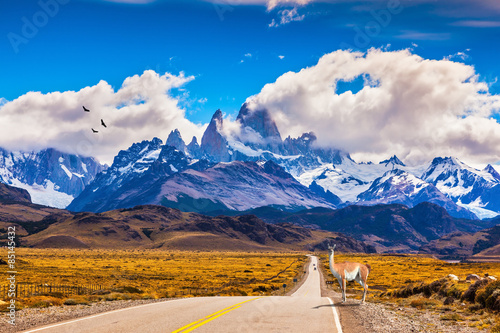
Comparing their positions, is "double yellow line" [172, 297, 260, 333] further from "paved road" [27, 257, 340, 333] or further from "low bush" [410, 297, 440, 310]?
"low bush" [410, 297, 440, 310]

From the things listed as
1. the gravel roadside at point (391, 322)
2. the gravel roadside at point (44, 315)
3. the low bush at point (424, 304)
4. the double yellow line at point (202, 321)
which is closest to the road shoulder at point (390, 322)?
the gravel roadside at point (391, 322)

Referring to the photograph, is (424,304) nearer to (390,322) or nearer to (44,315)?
(390,322)

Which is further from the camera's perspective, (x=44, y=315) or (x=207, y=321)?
(x=44, y=315)

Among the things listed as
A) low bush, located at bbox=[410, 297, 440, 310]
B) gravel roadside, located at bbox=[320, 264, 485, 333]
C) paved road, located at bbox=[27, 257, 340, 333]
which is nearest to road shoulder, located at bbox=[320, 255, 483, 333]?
gravel roadside, located at bbox=[320, 264, 485, 333]

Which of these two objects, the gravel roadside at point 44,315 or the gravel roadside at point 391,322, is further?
the gravel roadside at point 44,315

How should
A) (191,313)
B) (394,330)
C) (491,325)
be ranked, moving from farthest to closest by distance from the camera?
(191,313)
(491,325)
(394,330)

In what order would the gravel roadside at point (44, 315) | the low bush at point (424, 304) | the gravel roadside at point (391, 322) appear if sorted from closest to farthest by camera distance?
the gravel roadside at point (391, 322)
the gravel roadside at point (44, 315)
the low bush at point (424, 304)

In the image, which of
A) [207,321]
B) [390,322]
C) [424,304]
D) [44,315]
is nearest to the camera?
[207,321]

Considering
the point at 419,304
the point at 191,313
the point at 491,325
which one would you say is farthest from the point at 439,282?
the point at 191,313

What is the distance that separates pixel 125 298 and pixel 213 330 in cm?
2276

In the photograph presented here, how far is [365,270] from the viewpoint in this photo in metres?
32.2

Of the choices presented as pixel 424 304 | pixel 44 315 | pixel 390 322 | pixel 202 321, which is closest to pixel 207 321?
pixel 202 321

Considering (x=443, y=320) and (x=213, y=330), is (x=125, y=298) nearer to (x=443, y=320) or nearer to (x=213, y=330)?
(x=213, y=330)

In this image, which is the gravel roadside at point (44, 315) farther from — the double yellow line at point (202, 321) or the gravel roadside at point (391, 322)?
the gravel roadside at point (391, 322)
